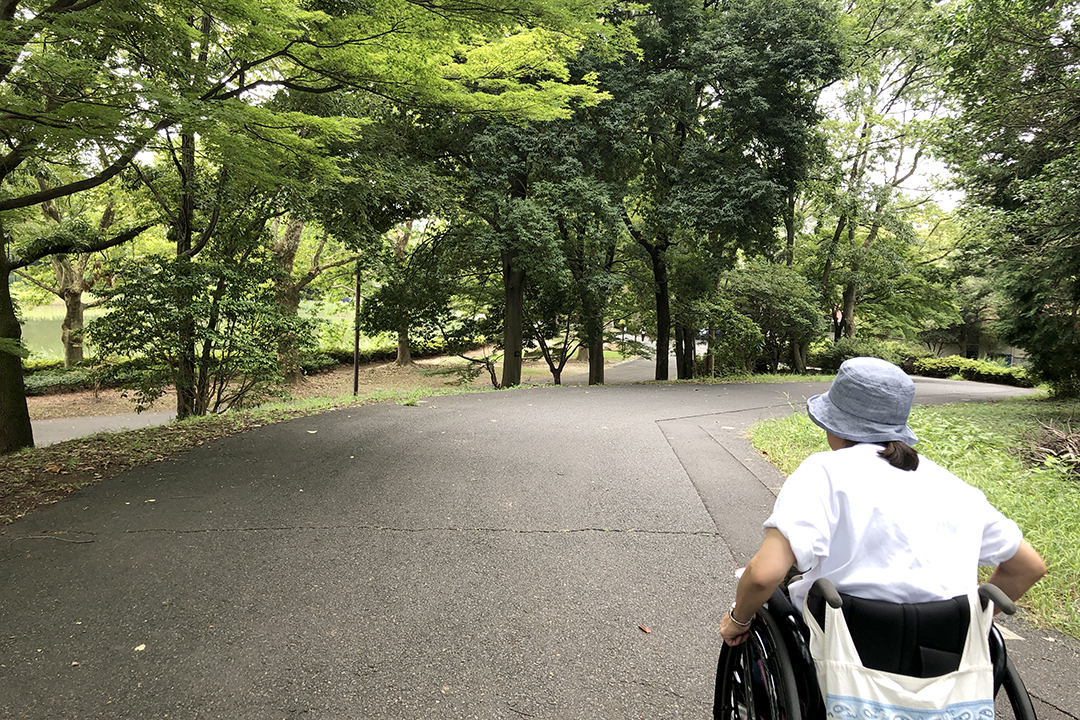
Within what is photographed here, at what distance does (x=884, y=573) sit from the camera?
1.31 m

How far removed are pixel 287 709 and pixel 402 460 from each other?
144 inches

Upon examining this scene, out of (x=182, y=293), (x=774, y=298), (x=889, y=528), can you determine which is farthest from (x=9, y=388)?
(x=774, y=298)

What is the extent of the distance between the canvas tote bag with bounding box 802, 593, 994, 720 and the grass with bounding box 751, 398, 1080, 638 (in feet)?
6.72

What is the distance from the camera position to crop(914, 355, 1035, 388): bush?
20797mm

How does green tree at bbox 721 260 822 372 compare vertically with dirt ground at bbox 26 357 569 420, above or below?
above

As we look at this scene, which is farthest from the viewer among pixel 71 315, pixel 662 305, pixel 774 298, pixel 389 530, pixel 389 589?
pixel 71 315

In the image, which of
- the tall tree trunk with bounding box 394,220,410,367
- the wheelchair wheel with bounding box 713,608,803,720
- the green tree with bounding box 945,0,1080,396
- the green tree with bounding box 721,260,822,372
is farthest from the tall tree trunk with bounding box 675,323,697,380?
the wheelchair wheel with bounding box 713,608,803,720

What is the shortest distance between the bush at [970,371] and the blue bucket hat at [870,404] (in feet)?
76.9

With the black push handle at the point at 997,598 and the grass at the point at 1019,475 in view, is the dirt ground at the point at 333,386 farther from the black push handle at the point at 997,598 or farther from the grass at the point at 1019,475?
the black push handle at the point at 997,598

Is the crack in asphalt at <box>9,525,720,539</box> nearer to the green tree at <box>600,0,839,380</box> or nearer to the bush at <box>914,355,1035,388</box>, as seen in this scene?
the green tree at <box>600,0,839,380</box>

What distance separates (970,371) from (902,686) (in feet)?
87.0

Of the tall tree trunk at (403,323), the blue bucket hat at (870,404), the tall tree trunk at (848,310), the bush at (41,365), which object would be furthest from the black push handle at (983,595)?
the bush at (41,365)

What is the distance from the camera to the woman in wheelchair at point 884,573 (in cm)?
127

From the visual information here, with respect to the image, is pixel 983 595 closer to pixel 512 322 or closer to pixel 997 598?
pixel 997 598
